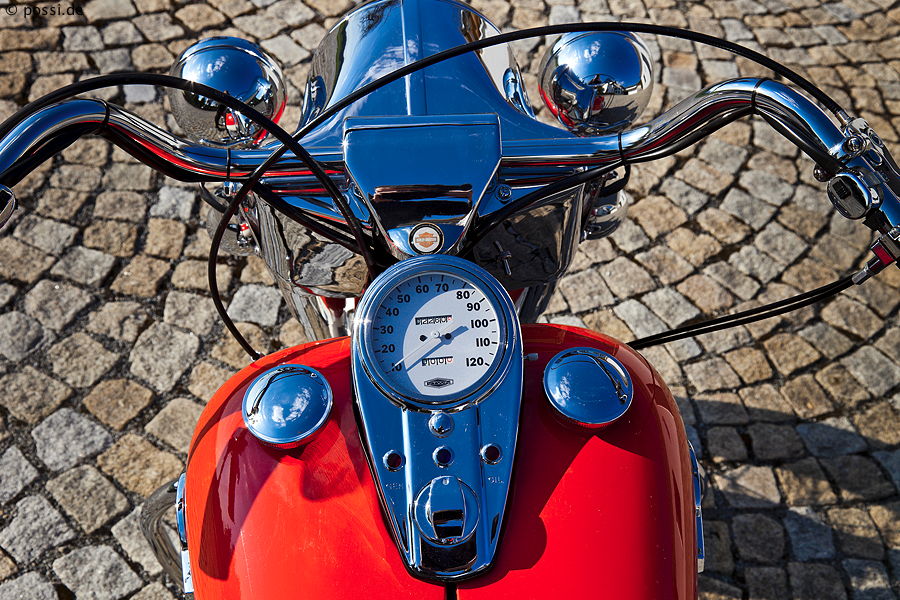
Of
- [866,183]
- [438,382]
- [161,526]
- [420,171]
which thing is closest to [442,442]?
[438,382]

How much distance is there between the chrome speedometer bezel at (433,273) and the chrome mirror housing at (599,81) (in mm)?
761

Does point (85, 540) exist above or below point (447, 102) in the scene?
below

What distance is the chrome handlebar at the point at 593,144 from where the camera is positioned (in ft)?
3.83

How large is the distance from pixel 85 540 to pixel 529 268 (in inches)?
77.5

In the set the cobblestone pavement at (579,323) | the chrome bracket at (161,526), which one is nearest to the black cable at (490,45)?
the chrome bracket at (161,526)

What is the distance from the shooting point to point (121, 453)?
2902 millimetres

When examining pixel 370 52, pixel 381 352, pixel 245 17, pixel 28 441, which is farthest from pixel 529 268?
pixel 245 17

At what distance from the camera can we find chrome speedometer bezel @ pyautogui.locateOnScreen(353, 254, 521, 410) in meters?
1.18

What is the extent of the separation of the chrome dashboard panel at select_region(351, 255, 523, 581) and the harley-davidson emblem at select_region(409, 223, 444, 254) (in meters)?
0.10

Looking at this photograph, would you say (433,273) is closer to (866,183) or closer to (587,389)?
(587,389)

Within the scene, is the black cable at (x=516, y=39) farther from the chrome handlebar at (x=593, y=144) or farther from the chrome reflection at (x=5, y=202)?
the chrome reflection at (x=5, y=202)

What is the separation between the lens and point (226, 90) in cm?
181

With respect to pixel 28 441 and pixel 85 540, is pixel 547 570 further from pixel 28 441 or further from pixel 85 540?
pixel 28 441

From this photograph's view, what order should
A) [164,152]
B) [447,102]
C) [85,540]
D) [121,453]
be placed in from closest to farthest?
[164,152] → [447,102] → [85,540] → [121,453]
